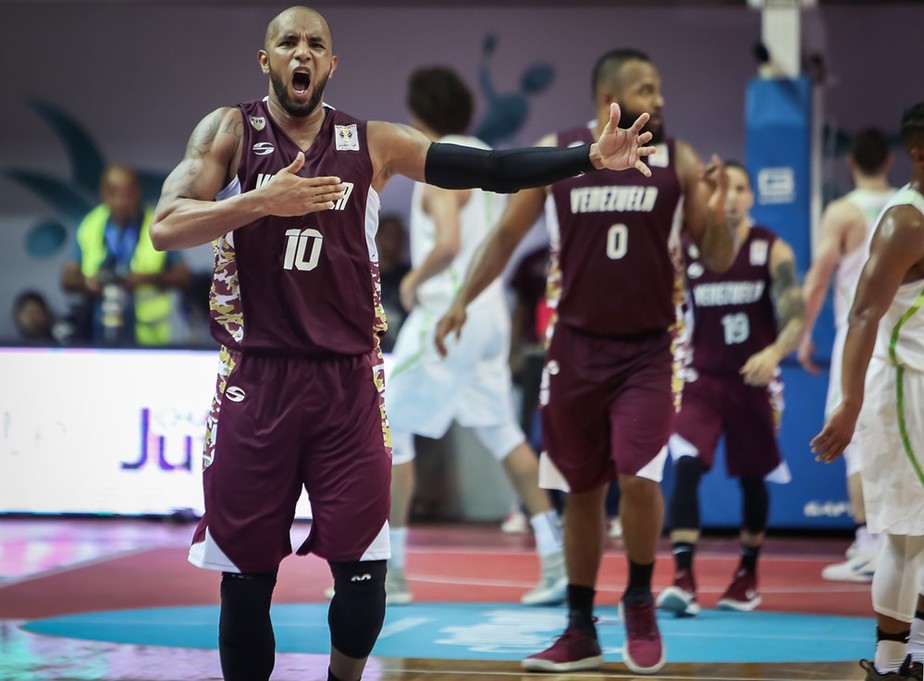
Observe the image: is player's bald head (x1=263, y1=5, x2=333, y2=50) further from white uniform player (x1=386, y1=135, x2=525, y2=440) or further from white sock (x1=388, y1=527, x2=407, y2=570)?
white sock (x1=388, y1=527, x2=407, y2=570)

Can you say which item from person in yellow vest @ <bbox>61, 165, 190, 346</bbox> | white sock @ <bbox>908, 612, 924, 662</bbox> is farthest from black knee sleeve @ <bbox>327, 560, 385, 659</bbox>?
person in yellow vest @ <bbox>61, 165, 190, 346</bbox>

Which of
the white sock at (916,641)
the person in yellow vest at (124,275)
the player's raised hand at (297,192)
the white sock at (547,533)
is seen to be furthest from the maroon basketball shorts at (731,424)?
the person in yellow vest at (124,275)


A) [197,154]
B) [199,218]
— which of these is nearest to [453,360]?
[197,154]

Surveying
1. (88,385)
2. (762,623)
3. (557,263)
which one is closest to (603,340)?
(557,263)

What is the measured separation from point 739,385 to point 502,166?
314 centimetres

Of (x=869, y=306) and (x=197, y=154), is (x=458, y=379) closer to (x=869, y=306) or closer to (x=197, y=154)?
(x=869, y=306)

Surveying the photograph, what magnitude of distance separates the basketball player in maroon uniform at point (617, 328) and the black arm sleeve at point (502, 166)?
126 cm

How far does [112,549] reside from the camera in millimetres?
8719

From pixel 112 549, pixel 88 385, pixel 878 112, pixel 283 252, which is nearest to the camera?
pixel 283 252

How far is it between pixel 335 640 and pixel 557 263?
1.98 meters

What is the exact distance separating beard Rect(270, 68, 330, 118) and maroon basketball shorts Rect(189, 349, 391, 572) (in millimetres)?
695

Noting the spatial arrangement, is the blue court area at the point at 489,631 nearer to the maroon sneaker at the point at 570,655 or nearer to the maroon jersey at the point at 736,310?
the maroon sneaker at the point at 570,655

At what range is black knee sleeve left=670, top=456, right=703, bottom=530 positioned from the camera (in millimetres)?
6762

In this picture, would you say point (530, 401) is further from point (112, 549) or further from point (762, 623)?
point (762, 623)
